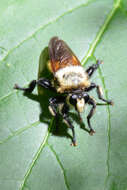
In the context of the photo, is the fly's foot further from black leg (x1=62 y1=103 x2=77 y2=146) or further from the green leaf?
black leg (x1=62 y1=103 x2=77 y2=146)

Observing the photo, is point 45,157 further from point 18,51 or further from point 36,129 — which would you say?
point 18,51

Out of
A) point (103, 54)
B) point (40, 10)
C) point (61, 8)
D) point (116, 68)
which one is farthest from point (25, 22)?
point (116, 68)

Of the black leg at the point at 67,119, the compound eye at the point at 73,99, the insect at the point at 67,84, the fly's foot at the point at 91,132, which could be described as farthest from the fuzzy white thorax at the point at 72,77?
the fly's foot at the point at 91,132

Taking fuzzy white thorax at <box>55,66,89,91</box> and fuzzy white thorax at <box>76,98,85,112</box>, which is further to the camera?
fuzzy white thorax at <box>55,66,89,91</box>

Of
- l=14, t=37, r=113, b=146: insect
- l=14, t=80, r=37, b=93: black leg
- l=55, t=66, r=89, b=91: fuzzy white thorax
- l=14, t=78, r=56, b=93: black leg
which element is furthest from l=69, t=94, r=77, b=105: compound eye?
l=14, t=80, r=37, b=93: black leg

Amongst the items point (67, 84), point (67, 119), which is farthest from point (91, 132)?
point (67, 84)

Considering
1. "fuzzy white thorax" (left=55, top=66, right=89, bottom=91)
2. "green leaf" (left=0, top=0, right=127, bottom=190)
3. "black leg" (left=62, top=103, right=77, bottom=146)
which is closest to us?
"green leaf" (left=0, top=0, right=127, bottom=190)

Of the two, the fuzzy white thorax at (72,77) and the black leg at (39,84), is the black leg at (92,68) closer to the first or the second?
the fuzzy white thorax at (72,77)
